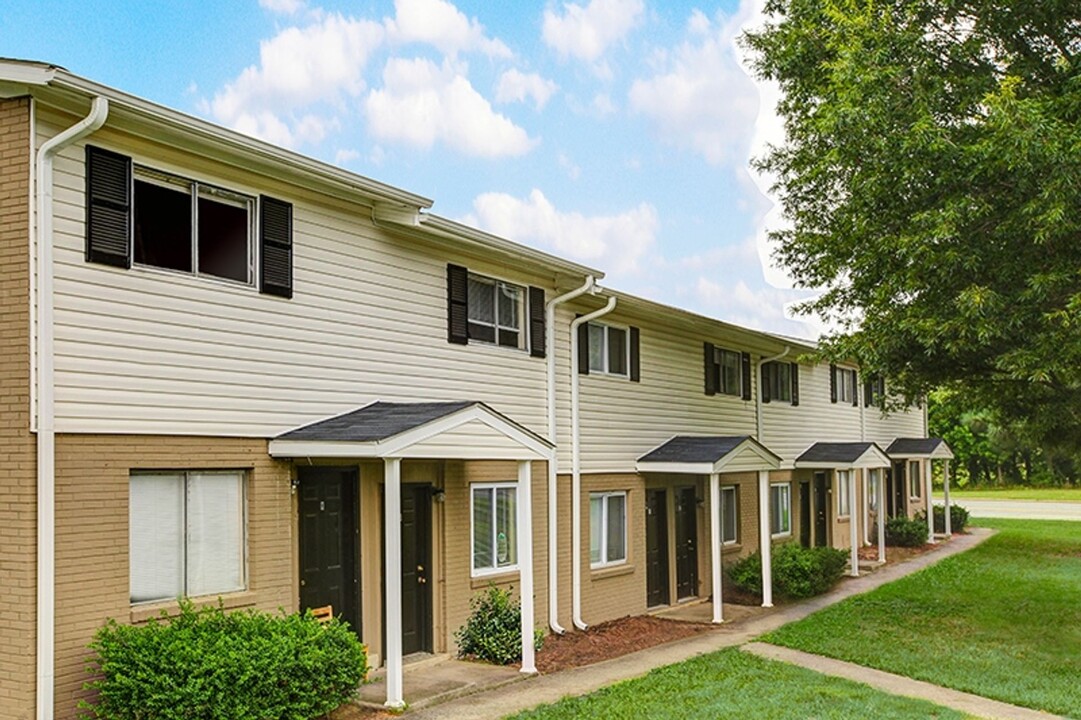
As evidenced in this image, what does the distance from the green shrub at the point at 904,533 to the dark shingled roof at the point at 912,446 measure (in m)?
2.28

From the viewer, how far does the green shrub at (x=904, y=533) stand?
2972 centimetres

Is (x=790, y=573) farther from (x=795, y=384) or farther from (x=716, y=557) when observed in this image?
(x=795, y=384)

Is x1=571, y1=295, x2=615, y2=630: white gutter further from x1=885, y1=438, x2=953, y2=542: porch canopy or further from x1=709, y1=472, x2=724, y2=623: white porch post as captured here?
x1=885, y1=438, x2=953, y2=542: porch canopy

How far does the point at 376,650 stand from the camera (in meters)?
12.4

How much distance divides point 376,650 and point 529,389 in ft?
15.3

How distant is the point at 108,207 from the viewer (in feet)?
30.6

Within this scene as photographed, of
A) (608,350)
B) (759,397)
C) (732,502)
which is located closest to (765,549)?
(732,502)

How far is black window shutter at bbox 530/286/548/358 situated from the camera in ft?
51.1

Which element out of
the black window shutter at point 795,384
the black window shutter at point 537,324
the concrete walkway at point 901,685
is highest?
the black window shutter at point 537,324

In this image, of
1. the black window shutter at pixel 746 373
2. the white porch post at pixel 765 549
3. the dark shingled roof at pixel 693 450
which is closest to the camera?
the dark shingled roof at pixel 693 450

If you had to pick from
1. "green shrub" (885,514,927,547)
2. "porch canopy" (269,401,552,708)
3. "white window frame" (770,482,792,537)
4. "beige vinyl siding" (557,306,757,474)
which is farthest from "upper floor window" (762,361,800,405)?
"porch canopy" (269,401,552,708)

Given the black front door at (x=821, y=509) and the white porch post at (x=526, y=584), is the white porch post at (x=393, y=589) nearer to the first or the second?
the white porch post at (x=526, y=584)

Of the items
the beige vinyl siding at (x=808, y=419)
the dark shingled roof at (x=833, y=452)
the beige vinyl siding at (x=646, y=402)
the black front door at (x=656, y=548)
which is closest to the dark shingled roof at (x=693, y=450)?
the beige vinyl siding at (x=646, y=402)

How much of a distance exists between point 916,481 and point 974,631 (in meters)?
20.5
